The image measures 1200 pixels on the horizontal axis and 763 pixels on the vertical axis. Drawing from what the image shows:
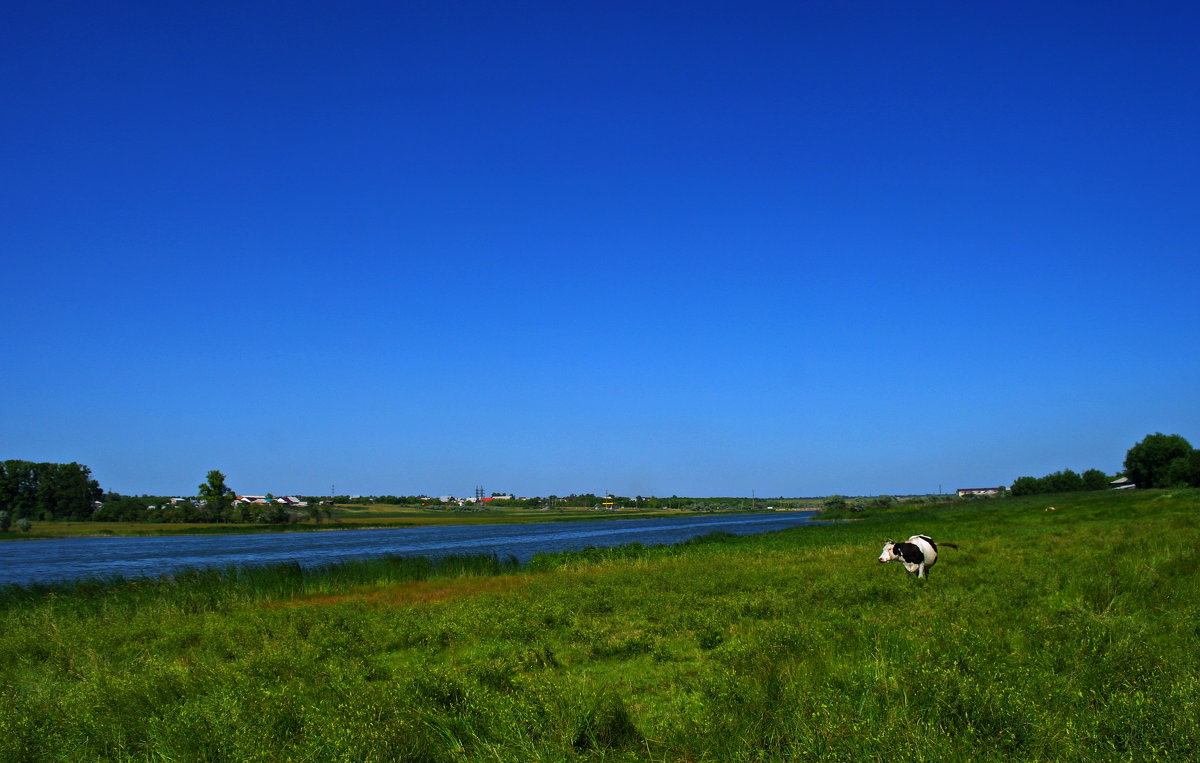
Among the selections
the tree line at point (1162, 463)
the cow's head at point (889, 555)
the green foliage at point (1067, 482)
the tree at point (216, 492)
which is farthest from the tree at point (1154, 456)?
the tree at point (216, 492)

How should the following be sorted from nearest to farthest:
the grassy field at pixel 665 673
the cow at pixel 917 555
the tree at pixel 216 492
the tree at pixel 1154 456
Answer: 1. the grassy field at pixel 665 673
2. the cow at pixel 917 555
3. the tree at pixel 1154 456
4. the tree at pixel 216 492

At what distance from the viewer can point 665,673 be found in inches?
369

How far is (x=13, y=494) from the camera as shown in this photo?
11450 centimetres

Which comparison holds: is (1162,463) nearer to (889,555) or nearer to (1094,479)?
(1094,479)

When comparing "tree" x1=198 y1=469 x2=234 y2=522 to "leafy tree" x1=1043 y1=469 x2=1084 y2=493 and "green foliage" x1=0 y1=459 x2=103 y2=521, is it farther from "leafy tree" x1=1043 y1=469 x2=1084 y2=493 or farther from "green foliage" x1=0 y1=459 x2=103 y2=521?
"leafy tree" x1=1043 y1=469 x2=1084 y2=493

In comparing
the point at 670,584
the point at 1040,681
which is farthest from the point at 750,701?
the point at 670,584

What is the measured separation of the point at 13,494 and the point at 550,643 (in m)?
138

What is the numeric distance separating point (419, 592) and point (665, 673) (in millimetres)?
14936

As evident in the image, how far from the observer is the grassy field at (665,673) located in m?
5.04

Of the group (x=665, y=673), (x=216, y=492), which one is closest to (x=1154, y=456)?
(x=665, y=673)

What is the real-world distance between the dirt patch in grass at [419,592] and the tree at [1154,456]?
389 feet

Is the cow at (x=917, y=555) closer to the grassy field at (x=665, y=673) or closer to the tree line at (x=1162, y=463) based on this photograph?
the grassy field at (x=665, y=673)

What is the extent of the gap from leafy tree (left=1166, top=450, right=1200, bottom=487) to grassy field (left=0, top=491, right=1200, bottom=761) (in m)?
102

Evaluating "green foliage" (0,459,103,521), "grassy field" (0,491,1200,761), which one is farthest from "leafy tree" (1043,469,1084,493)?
"green foliage" (0,459,103,521)
